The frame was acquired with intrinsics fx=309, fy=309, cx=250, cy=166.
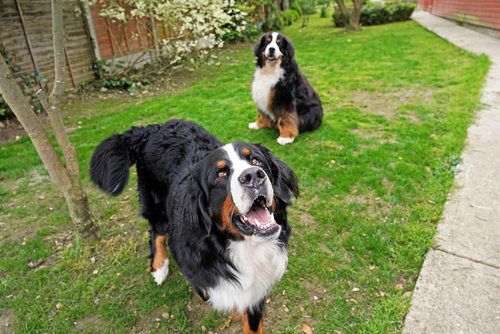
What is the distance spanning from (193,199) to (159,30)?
9.54m

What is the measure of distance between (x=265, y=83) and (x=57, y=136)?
2.95 m

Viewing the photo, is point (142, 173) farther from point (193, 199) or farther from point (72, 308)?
point (72, 308)

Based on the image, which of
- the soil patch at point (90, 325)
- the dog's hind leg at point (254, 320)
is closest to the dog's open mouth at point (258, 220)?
the dog's hind leg at point (254, 320)

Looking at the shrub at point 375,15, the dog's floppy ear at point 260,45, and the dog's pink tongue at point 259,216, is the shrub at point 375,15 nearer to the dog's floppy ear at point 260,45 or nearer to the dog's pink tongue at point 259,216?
the dog's floppy ear at point 260,45

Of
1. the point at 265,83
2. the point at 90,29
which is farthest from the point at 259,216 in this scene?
the point at 90,29

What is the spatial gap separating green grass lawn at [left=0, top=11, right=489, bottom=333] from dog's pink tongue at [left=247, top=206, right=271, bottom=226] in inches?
40.2

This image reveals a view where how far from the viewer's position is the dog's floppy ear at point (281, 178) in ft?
6.64

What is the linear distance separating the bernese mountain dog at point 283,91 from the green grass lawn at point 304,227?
0.86 feet

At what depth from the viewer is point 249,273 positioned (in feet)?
6.45

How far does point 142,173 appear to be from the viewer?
265cm

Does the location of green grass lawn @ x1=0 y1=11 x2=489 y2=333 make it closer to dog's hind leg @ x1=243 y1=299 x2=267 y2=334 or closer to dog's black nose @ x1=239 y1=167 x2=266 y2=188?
dog's hind leg @ x1=243 y1=299 x2=267 y2=334

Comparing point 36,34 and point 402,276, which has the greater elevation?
point 36,34

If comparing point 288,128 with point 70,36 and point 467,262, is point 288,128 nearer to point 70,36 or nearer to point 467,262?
point 467,262

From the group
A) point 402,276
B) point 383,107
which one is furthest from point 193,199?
point 383,107
